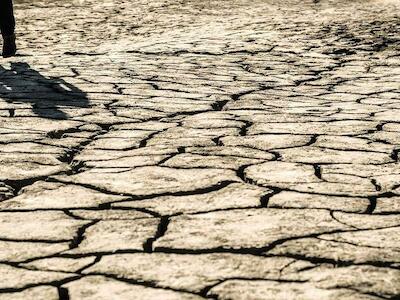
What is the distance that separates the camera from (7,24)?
18.7ft

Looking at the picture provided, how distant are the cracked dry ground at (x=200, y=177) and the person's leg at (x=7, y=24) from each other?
0.15m

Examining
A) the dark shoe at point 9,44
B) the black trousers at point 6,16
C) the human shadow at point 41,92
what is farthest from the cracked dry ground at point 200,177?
the black trousers at point 6,16

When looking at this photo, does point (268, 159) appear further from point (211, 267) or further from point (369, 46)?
point (369, 46)

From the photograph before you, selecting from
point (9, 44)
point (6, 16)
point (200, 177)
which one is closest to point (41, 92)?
point (6, 16)

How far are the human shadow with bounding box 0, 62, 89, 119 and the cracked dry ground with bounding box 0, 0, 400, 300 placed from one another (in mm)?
13

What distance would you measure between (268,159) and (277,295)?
1.24 metres

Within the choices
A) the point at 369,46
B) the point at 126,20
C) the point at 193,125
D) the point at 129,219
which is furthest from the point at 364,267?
the point at 126,20

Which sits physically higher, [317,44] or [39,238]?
[39,238]

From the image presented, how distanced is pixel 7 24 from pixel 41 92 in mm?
1340

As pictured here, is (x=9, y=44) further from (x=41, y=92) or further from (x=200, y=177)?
(x=200, y=177)

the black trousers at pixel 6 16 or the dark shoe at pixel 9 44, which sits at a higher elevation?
the black trousers at pixel 6 16

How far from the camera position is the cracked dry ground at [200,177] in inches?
71.7

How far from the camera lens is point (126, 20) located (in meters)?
9.35

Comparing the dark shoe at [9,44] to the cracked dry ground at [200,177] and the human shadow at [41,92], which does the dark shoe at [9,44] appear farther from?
the human shadow at [41,92]
